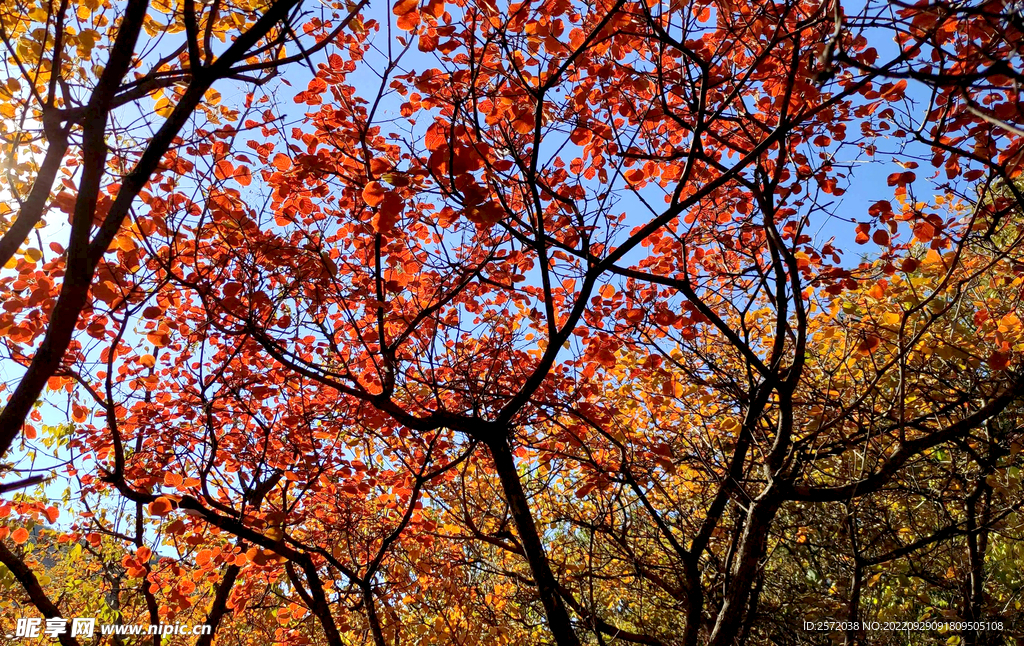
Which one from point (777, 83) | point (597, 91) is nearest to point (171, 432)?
point (597, 91)

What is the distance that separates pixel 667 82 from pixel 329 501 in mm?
6230

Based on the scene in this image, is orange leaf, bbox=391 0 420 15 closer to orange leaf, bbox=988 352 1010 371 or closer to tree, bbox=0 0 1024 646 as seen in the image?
tree, bbox=0 0 1024 646

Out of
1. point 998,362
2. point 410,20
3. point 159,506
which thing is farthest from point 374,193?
point 998,362

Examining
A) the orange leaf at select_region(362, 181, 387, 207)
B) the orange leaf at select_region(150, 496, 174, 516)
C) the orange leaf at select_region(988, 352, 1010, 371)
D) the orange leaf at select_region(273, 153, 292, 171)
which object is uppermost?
the orange leaf at select_region(273, 153, 292, 171)

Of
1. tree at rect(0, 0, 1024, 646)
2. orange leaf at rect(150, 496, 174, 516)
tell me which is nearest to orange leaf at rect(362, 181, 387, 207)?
tree at rect(0, 0, 1024, 646)

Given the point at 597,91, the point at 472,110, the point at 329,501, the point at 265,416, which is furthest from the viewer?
the point at 329,501

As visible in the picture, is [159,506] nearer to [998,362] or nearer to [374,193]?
[374,193]

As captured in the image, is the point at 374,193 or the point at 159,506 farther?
the point at 159,506

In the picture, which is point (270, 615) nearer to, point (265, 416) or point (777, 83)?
point (265, 416)

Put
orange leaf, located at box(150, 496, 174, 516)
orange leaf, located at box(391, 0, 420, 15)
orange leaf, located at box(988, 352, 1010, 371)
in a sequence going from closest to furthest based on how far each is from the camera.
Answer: orange leaf, located at box(391, 0, 420, 15) < orange leaf, located at box(988, 352, 1010, 371) < orange leaf, located at box(150, 496, 174, 516)

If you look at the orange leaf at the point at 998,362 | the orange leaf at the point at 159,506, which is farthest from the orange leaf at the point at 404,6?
the orange leaf at the point at 998,362

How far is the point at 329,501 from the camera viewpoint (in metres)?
8.12

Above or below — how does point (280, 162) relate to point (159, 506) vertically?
above

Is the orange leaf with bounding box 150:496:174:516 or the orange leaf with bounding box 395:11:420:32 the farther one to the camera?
the orange leaf with bounding box 150:496:174:516
